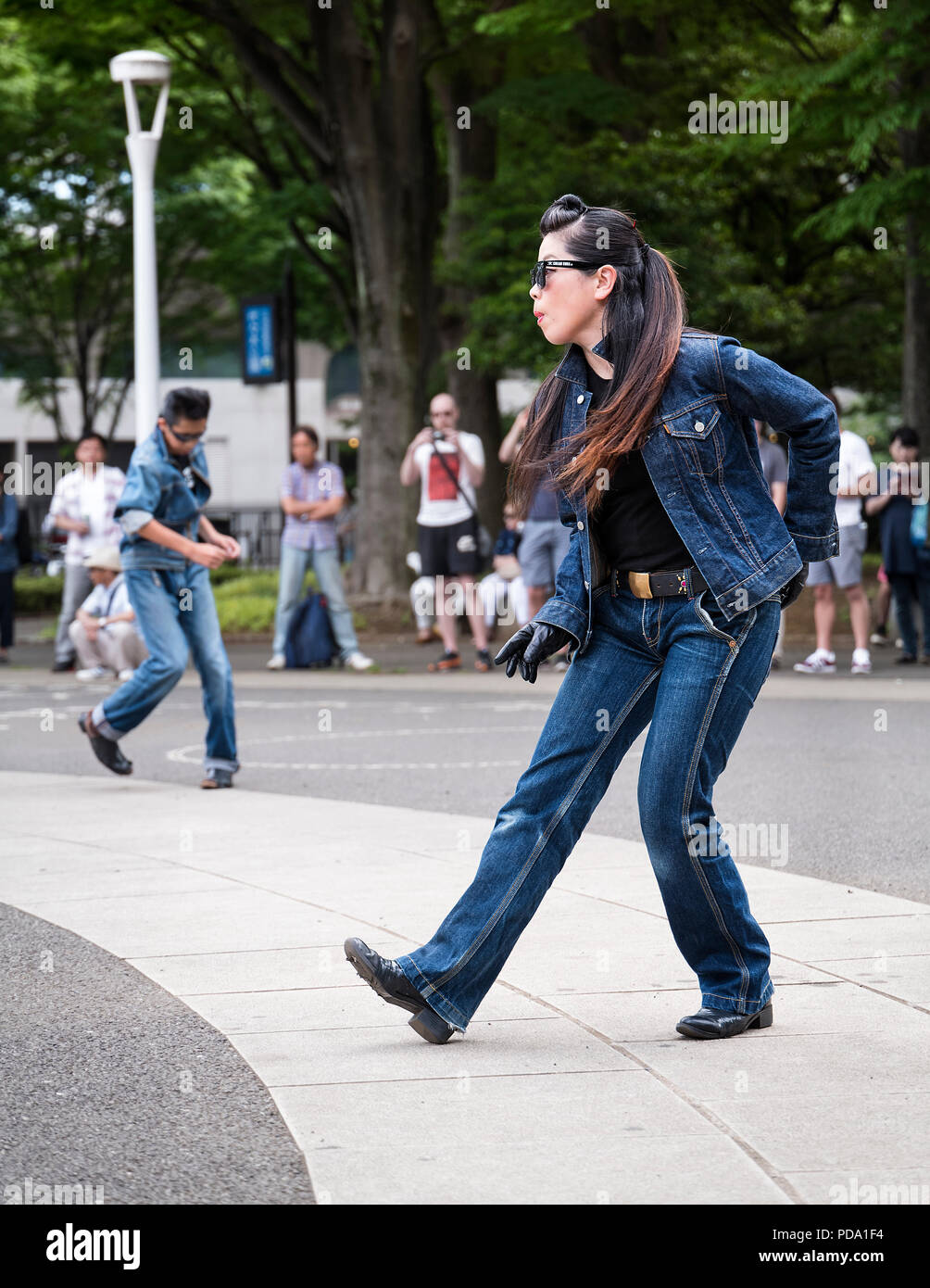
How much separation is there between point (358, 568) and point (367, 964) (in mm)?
16238

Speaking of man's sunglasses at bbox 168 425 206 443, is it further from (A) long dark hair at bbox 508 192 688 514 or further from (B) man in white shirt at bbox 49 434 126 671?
(B) man in white shirt at bbox 49 434 126 671

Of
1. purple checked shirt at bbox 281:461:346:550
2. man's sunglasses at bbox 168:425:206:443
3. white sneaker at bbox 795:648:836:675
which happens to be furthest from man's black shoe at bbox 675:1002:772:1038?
purple checked shirt at bbox 281:461:346:550

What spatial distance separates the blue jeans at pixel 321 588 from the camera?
49.0 feet

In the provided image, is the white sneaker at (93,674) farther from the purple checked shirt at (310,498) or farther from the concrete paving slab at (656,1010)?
the concrete paving slab at (656,1010)

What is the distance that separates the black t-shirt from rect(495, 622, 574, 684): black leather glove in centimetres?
21

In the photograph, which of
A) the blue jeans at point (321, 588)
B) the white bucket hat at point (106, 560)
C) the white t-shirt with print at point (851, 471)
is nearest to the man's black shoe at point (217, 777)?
the blue jeans at point (321, 588)

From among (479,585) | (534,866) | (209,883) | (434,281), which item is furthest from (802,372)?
(534,866)

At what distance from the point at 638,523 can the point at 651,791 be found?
0.60 meters

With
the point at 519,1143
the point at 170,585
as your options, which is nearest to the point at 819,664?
the point at 170,585

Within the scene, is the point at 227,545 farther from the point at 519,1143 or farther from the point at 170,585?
the point at 519,1143

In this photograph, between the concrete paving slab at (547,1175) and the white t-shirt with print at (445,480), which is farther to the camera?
the white t-shirt with print at (445,480)

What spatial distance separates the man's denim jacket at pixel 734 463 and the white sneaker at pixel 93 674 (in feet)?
37.9

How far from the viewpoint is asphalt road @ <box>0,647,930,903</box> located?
6934mm

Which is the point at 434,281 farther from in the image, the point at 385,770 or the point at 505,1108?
the point at 505,1108
